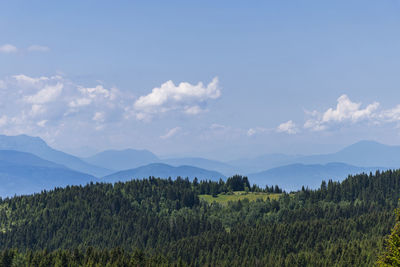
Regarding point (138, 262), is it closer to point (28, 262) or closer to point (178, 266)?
point (178, 266)

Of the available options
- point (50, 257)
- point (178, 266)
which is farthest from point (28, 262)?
point (178, 266)

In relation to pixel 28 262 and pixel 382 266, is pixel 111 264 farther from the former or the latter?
pixel 382 266

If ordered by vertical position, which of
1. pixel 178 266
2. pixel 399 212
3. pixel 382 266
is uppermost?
pixel 399 212

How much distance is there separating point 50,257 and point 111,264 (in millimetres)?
25245

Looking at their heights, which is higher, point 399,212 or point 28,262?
point 399,212

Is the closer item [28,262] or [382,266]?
[382,266]

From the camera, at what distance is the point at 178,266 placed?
188 m

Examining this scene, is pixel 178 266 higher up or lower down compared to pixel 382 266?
lower down

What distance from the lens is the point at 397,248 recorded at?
197ft

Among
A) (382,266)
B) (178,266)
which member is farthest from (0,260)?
(382,266)

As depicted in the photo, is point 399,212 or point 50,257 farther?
point 50,257

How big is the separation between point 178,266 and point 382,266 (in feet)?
446

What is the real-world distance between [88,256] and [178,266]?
36.0m

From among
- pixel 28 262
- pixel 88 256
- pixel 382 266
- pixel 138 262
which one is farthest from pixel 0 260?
pixel 382 266
